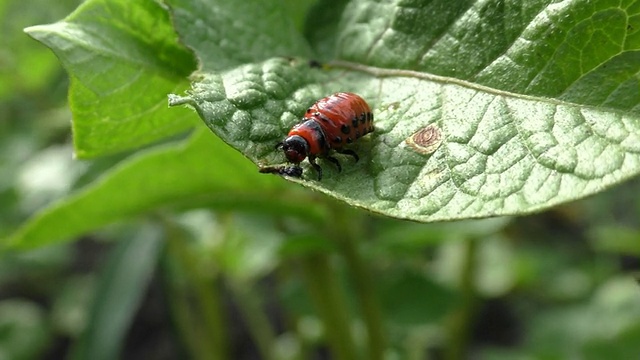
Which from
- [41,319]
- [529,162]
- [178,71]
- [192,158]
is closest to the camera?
[529,162]

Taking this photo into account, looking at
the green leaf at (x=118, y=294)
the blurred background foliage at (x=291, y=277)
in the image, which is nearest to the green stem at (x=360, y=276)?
the blurred background foliage at (x=291, y=277)

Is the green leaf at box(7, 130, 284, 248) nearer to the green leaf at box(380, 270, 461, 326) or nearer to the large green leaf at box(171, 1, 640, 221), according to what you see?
the large green leaf at box(171, 1, 640, 221)

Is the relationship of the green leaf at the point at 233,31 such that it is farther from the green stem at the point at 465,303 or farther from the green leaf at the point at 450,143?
the green stem at the point at 465,303

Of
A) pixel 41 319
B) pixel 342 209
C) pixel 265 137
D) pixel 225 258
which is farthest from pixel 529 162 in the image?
pixel 41 319

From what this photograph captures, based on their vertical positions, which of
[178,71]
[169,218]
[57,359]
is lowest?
[57,359]

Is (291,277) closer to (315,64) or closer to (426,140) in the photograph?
(315,64)

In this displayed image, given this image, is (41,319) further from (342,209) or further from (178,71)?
(178,71)
